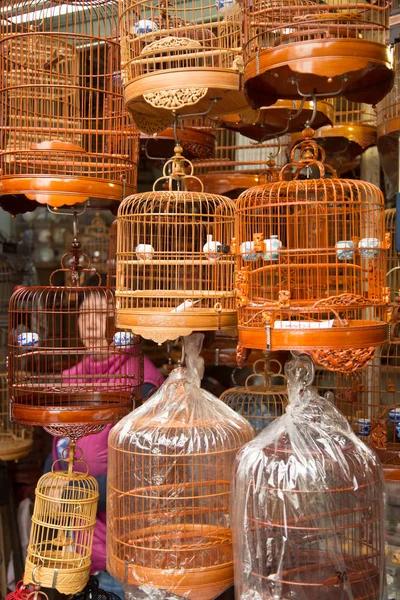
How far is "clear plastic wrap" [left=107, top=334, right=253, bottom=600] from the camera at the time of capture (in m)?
3.32

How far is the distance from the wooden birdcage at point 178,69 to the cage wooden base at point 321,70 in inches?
6.7

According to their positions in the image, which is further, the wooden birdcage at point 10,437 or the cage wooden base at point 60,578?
the wooden birdcage at point 10,437

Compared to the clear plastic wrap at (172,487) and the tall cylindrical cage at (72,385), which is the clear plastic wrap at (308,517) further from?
the tall cylindrical cage at (72,385)

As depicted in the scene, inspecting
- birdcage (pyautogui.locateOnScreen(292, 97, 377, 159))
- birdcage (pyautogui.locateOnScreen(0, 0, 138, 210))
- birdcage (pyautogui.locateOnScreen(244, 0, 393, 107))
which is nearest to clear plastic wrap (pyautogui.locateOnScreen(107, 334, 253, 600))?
birdcage (pyautogui.locateOnScreen(0, 0, 138, 210))

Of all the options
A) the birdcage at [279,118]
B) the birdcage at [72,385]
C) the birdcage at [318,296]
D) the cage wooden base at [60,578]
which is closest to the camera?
the birdcage at [318,296]

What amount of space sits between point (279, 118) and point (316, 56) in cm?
123

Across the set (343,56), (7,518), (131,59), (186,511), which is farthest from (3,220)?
(343,56)

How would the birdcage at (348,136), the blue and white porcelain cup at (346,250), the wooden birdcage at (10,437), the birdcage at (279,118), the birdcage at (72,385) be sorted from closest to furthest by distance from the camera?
the blue and white porcelain cup at (346,250) → the birdcage at (72,385) → the birdcage at (279,118) → the birdcage at (348,136) → the wooden birdcage at (10,437)

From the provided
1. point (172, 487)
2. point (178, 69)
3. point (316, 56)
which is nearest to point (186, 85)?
point (178, 69)

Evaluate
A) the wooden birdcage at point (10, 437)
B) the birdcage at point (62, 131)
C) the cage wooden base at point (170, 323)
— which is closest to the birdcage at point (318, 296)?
the cage wooden base at point (170, 323)

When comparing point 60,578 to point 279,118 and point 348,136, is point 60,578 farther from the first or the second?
point 348,136

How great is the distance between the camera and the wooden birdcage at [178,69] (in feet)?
11.0

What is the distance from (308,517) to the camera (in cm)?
300

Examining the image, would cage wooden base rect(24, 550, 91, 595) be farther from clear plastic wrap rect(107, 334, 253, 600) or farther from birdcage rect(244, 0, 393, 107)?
birdcage rect(244, 0, 393, 107)
